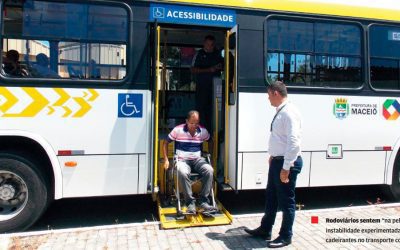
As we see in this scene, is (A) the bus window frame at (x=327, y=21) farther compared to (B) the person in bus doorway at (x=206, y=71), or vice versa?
A: (B) the person in bus doorway at (x=206, y=71)

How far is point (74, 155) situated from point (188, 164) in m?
1.49

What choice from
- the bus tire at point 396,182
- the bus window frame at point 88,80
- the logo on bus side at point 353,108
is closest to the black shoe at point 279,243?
the logo on bus side at point 353,108

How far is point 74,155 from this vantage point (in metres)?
4.96

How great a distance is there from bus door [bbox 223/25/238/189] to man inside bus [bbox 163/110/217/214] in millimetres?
320

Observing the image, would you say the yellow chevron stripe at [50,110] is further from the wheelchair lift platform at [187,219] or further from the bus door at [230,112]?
the bus door at [230,112]

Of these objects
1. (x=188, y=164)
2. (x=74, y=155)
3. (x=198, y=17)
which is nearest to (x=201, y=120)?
(x=188, y=164)

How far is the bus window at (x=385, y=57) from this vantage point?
6.10 m

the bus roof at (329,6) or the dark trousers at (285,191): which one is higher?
the bus roof at (329,6)

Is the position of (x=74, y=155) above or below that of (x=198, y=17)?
below

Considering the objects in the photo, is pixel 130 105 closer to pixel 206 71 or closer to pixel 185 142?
pixel 185 142

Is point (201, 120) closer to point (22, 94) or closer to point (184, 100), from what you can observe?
point (184, 100)

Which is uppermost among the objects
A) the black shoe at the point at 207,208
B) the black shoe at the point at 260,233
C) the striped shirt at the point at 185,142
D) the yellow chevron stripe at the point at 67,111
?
the yellow chevron stripe at the point at 67,111

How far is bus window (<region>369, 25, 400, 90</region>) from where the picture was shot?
6.10 metres

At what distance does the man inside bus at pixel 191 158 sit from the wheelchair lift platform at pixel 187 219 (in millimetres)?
103
